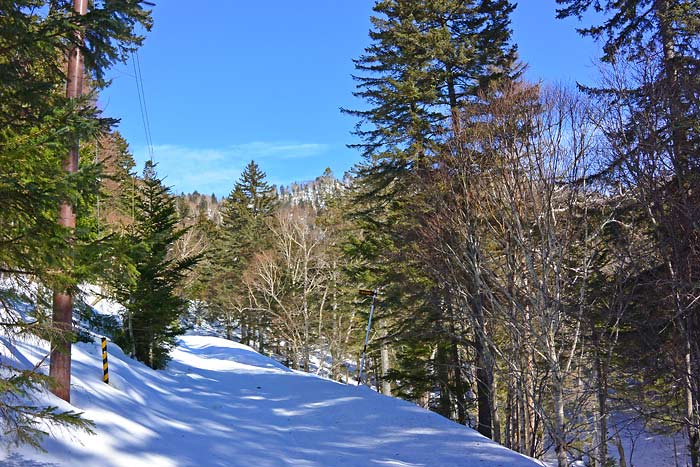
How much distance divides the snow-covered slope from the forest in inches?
30.8

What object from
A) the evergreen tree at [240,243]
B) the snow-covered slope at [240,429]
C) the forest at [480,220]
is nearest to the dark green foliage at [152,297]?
the forest at [480,220]

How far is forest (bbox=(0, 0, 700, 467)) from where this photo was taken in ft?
15.4

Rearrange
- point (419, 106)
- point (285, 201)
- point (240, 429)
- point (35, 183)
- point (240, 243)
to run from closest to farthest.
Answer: point (35, 183)
point (240, 429)
point (419, 106)
point (240, 243)
point (285, 201)

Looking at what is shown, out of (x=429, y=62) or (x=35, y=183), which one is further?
(x=429, y=62)

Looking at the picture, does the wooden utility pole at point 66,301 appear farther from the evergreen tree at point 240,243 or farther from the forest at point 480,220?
the evergreen tree at point 240,243

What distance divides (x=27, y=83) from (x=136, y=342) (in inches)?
529

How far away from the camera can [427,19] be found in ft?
46.4

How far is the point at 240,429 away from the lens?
917 cm

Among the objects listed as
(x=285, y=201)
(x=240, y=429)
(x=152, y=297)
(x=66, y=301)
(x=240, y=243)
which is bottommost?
(x=240, y=429)

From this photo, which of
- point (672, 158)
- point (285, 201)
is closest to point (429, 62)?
point (672, 158)

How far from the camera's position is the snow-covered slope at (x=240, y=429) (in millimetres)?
6656

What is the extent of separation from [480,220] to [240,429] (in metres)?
6.83

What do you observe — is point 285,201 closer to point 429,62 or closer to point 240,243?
point 240,243

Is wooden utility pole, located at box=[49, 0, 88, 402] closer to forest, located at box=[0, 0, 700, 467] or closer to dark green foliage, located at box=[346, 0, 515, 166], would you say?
forest, located at box=[0, 0, 700, 467]
